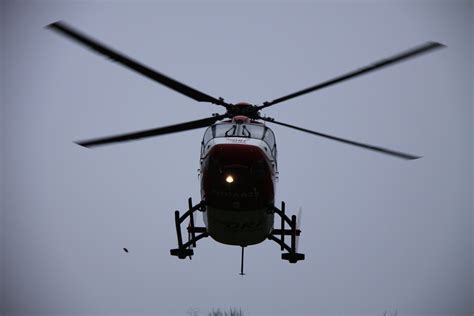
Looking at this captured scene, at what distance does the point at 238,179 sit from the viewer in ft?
36.9

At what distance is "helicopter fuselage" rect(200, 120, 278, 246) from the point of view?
36.5 feet

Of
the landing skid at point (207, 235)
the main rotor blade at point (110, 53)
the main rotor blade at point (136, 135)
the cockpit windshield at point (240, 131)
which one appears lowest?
the landing skid at point (207, 235)

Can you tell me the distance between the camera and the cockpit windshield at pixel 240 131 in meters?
11.8

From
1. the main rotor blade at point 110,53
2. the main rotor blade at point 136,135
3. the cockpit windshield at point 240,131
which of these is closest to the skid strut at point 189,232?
the cockpit windshield at point 240,131

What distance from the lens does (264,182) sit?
1162cm

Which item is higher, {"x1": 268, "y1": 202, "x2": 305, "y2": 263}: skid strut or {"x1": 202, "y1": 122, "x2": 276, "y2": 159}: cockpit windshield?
{"x1": 202, "y1": 122, "x2": 276, "y2": 159}: cockpit windshield

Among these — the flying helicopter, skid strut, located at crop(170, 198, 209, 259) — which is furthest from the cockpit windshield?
skid strut, located at crop(170, 198, 209, 259)

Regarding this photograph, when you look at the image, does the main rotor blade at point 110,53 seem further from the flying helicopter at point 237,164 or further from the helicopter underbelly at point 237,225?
the helicopter underbelly at point 237,225

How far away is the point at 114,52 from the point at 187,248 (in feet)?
23.9

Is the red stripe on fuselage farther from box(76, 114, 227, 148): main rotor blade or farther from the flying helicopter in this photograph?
box(76, 114, 227, 148): main rotor blade

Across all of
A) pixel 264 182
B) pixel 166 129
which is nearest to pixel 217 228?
pixel 264 182

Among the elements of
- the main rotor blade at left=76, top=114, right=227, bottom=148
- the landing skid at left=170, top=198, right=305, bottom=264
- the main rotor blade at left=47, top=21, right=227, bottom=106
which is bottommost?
the landing skid at left=170, top=198, right=305, bottom=264

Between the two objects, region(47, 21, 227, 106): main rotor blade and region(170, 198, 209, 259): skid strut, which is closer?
region(47, 21, 227, 106): main rotor blade

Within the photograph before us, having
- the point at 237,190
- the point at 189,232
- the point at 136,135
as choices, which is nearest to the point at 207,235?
the point at 189,232
